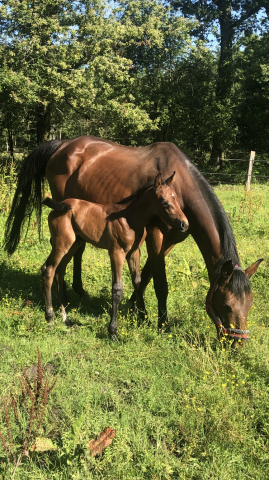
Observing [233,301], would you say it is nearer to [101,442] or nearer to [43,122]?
[101,442]

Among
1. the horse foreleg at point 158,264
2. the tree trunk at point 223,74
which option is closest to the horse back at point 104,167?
the horse foreleg at point 158,264

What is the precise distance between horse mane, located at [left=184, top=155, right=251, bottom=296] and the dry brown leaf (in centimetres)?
169

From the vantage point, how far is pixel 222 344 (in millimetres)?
3295

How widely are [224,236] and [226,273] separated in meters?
0.49

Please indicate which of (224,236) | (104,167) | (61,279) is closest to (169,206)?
(224,236)

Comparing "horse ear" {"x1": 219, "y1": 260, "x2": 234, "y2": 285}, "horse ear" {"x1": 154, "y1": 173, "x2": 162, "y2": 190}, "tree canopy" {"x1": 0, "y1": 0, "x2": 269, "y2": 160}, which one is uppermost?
"tree canopy" {"x1": 0, "y1": 0, "x2": 269, "y2": 160}

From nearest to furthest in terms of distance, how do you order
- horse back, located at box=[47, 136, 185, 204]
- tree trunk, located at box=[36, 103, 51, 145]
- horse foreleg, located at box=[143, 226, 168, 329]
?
1. horse foreleg, located at box=[143, 226, 168, 329]
2. horse back, located at box=[47, 136, 185, 204]
3. tree trunk, located at box=[36, 103, 51, 145]

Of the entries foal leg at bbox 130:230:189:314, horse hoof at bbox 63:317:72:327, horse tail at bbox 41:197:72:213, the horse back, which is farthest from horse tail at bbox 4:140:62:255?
foal leg at bbox 130:230:189:314

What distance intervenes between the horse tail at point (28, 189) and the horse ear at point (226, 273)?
10.2 ft

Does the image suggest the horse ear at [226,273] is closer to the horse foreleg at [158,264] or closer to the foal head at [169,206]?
the foal head at [169,206]

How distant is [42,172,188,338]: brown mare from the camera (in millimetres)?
3936

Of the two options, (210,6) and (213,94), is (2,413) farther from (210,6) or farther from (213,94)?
(210,6)

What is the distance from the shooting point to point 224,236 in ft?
12.2

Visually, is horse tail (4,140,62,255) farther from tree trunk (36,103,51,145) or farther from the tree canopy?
tree trunk (36,103,51,145)
